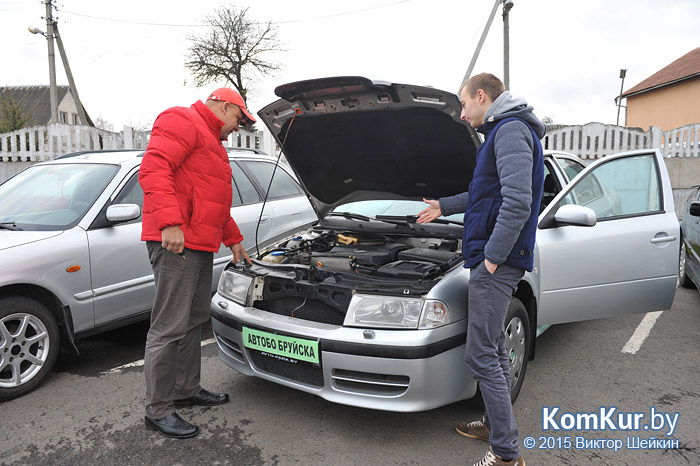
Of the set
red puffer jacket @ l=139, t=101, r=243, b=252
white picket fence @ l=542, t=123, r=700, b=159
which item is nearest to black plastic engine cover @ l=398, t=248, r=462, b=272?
red puffer jacket @ l=139, t=101, r=243, b=252

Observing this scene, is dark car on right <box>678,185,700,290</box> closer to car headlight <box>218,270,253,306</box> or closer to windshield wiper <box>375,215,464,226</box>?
windshield wiper <box>375,215,464,226</box>

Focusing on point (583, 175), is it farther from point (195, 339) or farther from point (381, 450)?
point (195, 339)

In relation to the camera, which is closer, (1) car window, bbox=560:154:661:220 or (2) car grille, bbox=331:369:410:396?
(2) car grille, bbox=331:369:410:396

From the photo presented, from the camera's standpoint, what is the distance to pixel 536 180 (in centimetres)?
232

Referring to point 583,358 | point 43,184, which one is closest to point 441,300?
point 583,358

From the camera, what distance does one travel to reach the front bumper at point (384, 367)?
245 centimetres

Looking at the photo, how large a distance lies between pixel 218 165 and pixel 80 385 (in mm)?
1871

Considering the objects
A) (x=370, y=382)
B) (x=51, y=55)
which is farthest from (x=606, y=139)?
(x=51, y=55)

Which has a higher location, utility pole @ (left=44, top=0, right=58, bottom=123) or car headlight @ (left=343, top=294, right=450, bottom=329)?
utility pole @ (left=44, top=0, right=58, bottom=123)

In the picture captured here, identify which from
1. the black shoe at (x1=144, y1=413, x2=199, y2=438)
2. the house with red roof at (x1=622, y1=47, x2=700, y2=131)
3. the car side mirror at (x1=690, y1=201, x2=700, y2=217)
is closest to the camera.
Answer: the black shoe at (x1=144, y1=413, x2=199, y2=438)

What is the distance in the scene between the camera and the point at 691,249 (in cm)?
562

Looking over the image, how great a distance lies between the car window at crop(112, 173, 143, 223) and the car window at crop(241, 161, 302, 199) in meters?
1.38

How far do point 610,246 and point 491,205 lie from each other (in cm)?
163

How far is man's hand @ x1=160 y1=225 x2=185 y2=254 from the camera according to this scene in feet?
8.63
